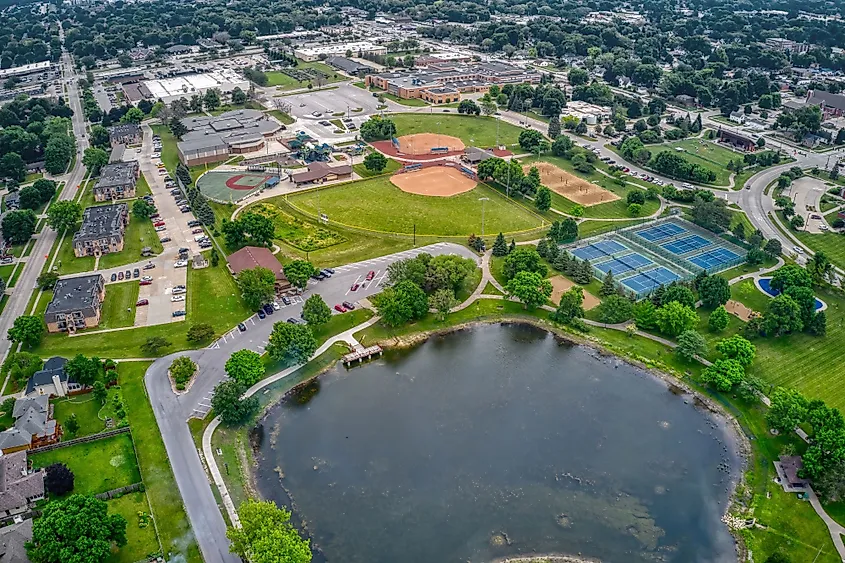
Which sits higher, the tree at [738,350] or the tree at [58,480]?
the tree at [58,480]

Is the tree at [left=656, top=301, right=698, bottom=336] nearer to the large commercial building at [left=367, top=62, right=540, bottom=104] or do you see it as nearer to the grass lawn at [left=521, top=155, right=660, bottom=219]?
the grass lawn at [left=521, top=155, right=660, bottom=219]

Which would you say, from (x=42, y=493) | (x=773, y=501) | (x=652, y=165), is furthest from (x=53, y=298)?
(x=652, y=165)

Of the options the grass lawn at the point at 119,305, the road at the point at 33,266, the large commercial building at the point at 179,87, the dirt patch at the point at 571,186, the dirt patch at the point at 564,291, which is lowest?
the dirt patch at the point at 571,186

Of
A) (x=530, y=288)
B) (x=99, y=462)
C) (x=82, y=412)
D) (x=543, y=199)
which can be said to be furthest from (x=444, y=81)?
(x=99, y=462)

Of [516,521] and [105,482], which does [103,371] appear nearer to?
[105,482]

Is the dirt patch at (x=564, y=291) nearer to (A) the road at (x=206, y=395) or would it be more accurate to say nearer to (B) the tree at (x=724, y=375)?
(A) the road at (x=206, y=395)

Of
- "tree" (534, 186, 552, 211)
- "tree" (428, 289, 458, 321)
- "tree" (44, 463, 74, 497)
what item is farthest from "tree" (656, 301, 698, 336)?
"tree" (44, 463, 74, 497)

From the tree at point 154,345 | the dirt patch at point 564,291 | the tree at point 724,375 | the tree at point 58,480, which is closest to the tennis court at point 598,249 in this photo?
the dirt patch at point 564,291
